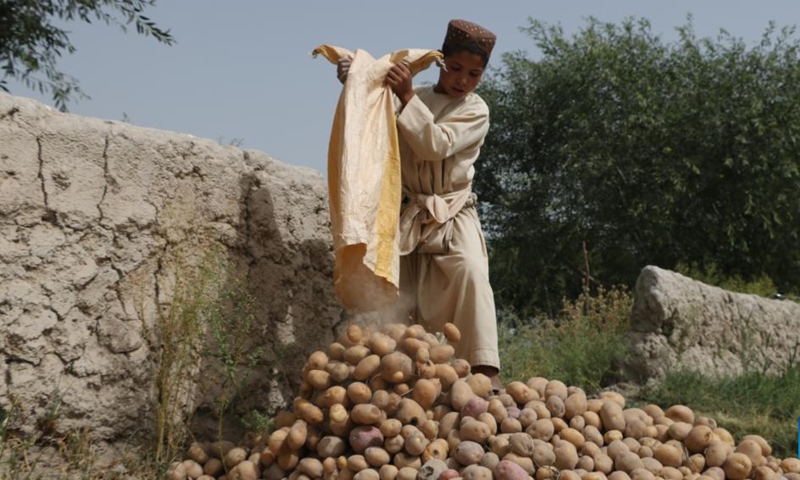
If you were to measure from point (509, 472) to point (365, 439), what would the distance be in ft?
1.96

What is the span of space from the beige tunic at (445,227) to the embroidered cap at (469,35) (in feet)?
0.92

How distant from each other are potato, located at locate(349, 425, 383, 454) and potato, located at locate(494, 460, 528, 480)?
493mm

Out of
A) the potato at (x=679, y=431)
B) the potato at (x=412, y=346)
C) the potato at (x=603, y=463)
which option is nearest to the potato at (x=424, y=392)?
the potato at (x=412, y=346)

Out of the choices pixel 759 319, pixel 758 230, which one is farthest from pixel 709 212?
pixel 759 319

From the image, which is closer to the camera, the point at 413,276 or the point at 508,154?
the point at 413,276

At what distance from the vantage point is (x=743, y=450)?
4164 mm

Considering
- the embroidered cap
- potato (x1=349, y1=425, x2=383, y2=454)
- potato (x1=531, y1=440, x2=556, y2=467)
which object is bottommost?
potato (x1=531, y1=440, x2=556, y2=467)

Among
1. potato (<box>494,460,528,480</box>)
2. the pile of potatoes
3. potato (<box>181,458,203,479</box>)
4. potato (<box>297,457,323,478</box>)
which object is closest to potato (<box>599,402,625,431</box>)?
the pile of potatoes

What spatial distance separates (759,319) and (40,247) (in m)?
6.09

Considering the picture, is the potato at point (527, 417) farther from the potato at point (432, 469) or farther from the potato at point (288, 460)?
the potato at point (288, 460)

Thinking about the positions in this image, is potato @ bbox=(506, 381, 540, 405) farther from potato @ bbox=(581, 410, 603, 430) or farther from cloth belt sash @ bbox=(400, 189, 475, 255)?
cloth belt sash @ bbox=(400, 189, 475, 255)

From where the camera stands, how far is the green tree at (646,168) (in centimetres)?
1285

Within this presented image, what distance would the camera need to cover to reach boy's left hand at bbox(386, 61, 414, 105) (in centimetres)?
448

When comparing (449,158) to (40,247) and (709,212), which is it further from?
(709,212)
